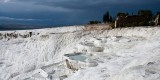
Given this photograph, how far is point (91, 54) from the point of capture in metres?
24.2

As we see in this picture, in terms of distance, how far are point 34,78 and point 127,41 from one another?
7338mm

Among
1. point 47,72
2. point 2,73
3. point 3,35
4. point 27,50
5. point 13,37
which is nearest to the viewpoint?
point 47,72

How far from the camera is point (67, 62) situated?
2319 centimetres

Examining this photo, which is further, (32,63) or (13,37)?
(13,37)

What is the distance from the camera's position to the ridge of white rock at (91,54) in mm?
15044

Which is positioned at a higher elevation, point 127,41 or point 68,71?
point 127,41

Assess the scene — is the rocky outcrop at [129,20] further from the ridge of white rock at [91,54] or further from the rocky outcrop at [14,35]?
the rocky outcrop at [14,35]

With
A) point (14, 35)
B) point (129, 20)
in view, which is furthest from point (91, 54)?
point (14, 35)

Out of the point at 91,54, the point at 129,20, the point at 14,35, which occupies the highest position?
the point at 129,20

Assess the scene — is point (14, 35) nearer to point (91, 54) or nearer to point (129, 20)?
point (129, 20)

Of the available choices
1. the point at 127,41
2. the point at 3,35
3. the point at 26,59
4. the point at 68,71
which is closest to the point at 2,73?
the point at 26,59

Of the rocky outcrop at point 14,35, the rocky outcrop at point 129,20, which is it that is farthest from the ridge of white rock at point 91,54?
the rocky outcrop at point 129,20

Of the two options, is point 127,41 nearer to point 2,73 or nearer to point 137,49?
point 137,49

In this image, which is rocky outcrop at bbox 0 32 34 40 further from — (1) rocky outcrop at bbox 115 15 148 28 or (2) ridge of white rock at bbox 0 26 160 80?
(1) rocky outcrop at bbox 115 15 148 28
